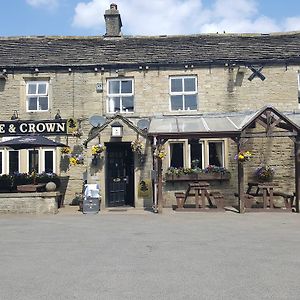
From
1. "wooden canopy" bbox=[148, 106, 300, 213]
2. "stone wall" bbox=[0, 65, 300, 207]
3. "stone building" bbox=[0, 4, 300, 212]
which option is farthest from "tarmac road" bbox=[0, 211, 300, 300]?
"stone wall" bbox=[0, 65, 300, 207]

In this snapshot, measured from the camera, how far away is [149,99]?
16875 mm

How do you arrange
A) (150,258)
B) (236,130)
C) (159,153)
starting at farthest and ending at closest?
1. (159,153)
2. (236,130)
3. (150,258)

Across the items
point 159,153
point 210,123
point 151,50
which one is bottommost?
point 159,153

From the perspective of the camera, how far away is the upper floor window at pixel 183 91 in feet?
55.9

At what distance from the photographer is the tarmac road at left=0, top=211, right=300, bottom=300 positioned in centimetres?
549

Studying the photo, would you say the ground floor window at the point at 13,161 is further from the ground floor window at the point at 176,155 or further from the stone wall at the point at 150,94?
the ground floor window at the point at 176,155

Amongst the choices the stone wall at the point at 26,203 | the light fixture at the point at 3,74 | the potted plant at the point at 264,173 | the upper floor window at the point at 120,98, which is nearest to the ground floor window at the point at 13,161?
the light fixture at the point at 3,74

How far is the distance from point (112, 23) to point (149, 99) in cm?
Result: 446

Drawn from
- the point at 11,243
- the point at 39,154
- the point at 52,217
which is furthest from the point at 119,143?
the point at 11,243

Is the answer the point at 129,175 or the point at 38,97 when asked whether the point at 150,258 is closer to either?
the point at 129,175

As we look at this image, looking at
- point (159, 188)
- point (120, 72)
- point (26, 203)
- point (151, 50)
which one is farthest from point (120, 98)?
point (26, 203)

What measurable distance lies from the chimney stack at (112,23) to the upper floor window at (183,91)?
3.78 meters

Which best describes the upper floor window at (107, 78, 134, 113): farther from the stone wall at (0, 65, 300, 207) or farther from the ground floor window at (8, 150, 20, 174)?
the ground floor window at (8, 150, 20, 174)

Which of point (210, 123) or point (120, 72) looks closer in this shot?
point (210, 123)
